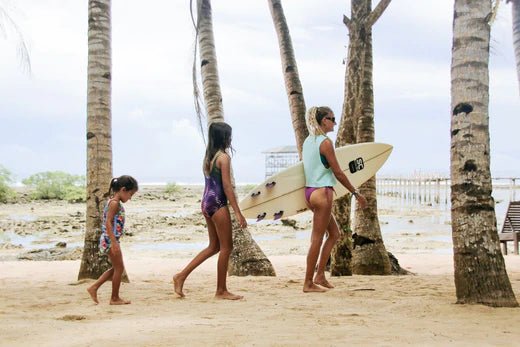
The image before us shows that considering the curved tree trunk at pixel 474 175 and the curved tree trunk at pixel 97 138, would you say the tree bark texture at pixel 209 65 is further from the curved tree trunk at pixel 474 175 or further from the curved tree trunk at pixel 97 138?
the curved tree trunk at pixel 474 175

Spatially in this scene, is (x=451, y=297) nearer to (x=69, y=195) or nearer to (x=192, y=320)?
(x=192, y=320)

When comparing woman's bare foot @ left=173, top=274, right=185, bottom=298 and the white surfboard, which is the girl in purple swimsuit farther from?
the white surfboard

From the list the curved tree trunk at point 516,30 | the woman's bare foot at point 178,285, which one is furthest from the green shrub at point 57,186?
the woman's bare foot at point 178,285

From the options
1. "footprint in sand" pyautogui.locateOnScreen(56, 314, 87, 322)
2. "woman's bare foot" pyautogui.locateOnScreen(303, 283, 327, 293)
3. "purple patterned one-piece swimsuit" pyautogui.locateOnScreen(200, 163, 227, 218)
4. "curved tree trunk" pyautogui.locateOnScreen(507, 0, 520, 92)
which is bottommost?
"footprint in sand" pyautogui.locateOnScreen(56, 314, 87, 322)

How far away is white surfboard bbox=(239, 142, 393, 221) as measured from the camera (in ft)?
24.0

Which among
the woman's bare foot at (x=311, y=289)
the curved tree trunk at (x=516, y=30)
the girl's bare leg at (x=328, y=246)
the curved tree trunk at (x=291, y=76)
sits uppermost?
the curved tree trunk at (x=516, y=30)

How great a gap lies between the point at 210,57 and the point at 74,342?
6.24 metres

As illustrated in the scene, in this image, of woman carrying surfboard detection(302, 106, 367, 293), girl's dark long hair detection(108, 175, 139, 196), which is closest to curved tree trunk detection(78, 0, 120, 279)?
girl's dark long hair detection(108, 175, 139, 196)

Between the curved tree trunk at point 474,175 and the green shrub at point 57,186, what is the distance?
27.6 m

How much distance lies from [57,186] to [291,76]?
83.2ft

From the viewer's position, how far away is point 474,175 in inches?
219

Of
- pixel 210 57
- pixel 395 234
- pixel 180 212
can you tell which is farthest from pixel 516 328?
pixel 180 212

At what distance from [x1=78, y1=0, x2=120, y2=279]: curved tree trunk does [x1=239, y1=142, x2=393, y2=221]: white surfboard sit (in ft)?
6.11

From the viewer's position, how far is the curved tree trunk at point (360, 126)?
8.28 metres
